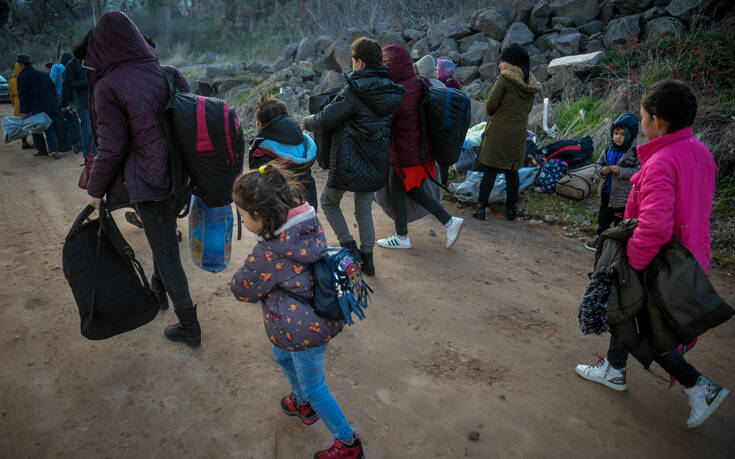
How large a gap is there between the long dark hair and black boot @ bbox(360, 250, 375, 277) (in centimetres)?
216

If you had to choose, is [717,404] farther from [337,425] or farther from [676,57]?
[676,57]

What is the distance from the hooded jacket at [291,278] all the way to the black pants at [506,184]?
12.8 ft

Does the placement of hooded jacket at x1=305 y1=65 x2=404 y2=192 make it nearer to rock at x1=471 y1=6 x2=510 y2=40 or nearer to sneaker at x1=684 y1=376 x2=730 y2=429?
sneaker at x1=684 y1=376 x2=730 y2=429

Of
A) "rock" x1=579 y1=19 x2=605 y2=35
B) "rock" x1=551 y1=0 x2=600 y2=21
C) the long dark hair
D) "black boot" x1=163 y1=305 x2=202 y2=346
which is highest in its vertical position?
"rock" x1=551 y1=0 x2=600 y2=21

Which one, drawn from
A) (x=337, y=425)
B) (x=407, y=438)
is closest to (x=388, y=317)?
(x=407, y=438)

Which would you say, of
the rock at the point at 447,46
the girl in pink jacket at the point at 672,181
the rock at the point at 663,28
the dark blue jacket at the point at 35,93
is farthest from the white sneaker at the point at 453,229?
the dark blue jacket at the point at 35,93

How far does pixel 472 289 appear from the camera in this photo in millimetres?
4051

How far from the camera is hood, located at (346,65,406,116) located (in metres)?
3.59

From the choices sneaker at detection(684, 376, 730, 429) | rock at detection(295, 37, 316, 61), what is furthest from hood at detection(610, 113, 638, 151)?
rock at detection(295, 37, 316, 61)

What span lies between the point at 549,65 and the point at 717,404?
7862 millimetres

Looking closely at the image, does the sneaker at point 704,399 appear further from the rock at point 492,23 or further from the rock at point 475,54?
the rock at point 492,23

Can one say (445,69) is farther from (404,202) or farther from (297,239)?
(297,239)

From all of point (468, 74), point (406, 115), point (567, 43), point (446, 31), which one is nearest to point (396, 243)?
point (406, 115)

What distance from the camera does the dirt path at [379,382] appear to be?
7.93 ft
